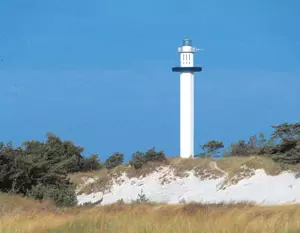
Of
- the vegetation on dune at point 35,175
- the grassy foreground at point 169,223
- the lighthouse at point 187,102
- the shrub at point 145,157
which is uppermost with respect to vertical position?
the lighthouse at point 187,102

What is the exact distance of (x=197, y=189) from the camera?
29.5m

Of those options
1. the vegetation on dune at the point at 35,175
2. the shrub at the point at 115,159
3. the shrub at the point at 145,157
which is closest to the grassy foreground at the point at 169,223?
the vegetation on dune at the point at 35,175

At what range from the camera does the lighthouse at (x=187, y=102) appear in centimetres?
3688

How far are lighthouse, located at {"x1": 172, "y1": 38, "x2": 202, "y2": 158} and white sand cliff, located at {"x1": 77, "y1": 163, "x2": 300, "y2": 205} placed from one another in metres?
4.16

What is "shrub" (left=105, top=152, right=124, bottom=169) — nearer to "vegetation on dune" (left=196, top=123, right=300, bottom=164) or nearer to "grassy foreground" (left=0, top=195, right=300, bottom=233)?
"vegetation on dune" (left=196, top=123, right=300, bottom=164)

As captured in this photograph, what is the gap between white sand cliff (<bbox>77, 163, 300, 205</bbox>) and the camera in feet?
86.7

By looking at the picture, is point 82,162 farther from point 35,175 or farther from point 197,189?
point 35,175

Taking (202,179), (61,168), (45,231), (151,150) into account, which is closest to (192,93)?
(151,150)

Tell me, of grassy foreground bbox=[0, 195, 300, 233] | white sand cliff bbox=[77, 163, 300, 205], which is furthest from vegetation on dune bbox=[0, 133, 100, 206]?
grassy foreground bbox=[0, 195, 300, 233]

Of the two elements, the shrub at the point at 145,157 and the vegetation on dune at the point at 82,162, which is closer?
the vegetation on dune at the point at 82,162

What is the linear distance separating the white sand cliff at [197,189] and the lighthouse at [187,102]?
4.16 m

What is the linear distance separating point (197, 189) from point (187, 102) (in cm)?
876

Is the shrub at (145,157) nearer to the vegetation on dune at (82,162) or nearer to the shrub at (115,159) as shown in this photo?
the vegetation on dune at (82,162)

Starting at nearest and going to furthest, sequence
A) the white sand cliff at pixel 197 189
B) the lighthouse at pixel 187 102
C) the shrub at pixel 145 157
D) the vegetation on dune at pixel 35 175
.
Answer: the vegetation on dune at pixel 35 175
the white sand cliff at pixel 197 189
the shrub at pixel 145 157
the lighthouse at pixel 187 102
